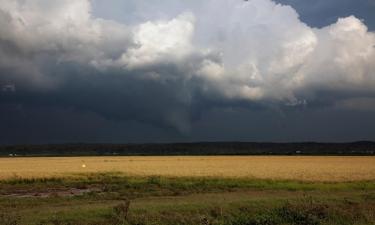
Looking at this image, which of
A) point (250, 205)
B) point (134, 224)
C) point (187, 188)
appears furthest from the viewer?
point (187, 188)

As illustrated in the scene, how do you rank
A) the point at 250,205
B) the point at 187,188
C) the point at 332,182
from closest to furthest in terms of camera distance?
the point at 250,205
the point at 187,188
the point at 332,182

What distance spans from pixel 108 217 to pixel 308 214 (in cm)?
775

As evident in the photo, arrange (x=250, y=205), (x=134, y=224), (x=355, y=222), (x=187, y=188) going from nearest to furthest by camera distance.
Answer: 1. (x=134, y=224)
2. (x=355, y=222)
3. (x=250, y=205)
4. (x=187, y=188)

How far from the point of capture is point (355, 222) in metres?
18.7

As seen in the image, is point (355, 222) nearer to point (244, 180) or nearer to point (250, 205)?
point (250, 205)

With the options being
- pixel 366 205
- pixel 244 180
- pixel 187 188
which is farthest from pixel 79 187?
pixel 366 205

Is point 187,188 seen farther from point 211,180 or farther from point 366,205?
point 366,205

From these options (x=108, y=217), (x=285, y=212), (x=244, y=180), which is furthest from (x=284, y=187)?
(x=108, y=217)

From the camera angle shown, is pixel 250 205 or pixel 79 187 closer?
pixel 250 205

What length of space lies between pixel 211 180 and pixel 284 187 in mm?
8739

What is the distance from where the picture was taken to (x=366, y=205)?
22.4m

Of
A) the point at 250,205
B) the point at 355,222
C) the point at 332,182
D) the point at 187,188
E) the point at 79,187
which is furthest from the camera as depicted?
the point at 332,182

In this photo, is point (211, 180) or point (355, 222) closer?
point (355, 222)

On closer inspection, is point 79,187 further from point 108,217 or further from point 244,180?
point 108,217
